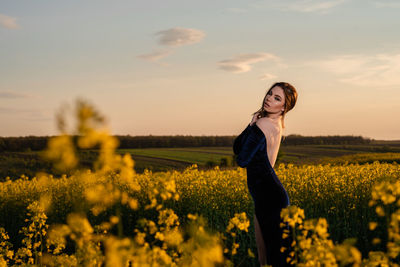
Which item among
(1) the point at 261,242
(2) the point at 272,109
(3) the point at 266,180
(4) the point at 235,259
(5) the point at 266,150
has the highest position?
(2) the point at 272,109

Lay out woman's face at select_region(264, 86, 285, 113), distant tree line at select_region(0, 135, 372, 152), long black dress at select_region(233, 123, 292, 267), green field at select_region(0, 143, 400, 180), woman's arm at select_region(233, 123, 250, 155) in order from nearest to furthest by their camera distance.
A: long black dress at select_region(233, 123, 292, 267) < woman's arm at select_region(233, 123, 250, 155) < woman's face at select_region(264, 86, 285, 113) < green field at select_region(0, 143, 400, 180) < distant tree line at select_region(0, 135, 372, 152)

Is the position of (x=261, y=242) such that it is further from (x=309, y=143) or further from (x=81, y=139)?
(x=309, y=143)

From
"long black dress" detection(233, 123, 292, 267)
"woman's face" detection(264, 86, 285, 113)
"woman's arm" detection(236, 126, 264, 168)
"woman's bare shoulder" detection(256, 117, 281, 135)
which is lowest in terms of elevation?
"long black dress" detection(233, 123, 292, 267)

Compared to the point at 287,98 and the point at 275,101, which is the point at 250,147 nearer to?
the point at 275,101

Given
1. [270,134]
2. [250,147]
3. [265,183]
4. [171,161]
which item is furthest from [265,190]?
[171,161]

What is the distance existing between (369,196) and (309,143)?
4890 cm

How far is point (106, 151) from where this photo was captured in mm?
2773

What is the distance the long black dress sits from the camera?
193 inches

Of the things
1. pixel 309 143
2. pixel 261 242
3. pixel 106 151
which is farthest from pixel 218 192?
pixel 309 143

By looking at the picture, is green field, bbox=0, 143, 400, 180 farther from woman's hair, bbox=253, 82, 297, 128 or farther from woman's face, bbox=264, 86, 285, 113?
woman's face, bbox=264, 86, 285, 113

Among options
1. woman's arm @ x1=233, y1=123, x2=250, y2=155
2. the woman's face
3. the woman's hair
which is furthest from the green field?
woman's arm @ x1=233, y1=123, x2=250, y2=155

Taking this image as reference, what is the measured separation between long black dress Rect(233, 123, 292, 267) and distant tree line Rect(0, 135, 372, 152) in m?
36.6

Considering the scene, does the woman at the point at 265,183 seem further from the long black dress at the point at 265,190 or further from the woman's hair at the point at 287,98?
the woman's hair at the point at 287,98

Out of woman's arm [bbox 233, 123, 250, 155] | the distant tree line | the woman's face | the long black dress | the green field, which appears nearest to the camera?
the long black dress
